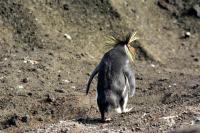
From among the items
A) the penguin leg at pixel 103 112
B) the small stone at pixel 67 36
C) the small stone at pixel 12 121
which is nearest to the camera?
the penguin leg at pixel 103 112

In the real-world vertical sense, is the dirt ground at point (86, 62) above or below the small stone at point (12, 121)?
above

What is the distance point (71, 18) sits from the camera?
14234 millimetres

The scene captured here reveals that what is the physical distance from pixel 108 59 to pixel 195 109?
4.80 ft

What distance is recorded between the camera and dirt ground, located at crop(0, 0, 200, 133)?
8.96 metres

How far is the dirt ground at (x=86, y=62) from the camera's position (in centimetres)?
896

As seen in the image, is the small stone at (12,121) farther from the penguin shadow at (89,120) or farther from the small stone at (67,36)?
the small stone at (67,36)

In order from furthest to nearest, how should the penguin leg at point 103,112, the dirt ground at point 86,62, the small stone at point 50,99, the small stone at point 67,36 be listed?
the small stone at point 67,36 → the small stone at point 50,99 → the dirt ground at point 86,62 → the penguin leg at point 103,112

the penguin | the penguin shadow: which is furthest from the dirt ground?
the penguin

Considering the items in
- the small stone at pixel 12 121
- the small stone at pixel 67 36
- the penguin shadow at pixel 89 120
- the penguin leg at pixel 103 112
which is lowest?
the small stone at pixel 12 121

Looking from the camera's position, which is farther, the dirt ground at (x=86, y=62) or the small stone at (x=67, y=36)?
the small stone at (x=67, y=36)

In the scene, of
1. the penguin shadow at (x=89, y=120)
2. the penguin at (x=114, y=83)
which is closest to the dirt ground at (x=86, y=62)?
the penguin shadow at (x=89, y=120)

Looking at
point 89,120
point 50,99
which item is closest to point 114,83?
point 89,120

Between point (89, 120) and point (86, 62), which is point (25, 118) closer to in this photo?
point (89, 120)

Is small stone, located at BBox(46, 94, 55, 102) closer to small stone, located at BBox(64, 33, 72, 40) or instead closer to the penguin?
the penguin
